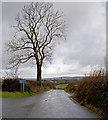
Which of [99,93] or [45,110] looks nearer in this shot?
[99,93]

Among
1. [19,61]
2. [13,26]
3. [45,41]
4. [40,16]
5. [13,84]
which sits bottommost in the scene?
[13,84]

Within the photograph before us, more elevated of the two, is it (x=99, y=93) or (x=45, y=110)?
(x=99, y=93)

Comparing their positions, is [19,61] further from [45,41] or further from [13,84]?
[13,84]

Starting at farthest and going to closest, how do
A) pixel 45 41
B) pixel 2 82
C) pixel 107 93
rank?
pixel 45 41, pixel 2 82, pixel 107 93

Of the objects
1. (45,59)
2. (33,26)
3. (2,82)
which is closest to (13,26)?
(33,26)

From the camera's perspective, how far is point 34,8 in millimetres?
33125

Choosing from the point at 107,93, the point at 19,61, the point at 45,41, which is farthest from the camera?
the point at 45,41

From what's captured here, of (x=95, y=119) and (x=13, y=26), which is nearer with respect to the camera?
(x=95, y=119)

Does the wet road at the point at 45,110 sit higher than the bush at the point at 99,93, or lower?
lower

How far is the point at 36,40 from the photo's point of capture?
33.5 meters

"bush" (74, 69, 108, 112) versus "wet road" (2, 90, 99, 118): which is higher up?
"bush" (74, 69, 108, 112)

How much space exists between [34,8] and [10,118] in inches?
1121

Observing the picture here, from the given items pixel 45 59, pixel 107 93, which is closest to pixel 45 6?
pixel 45 59

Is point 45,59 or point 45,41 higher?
point 45,41
